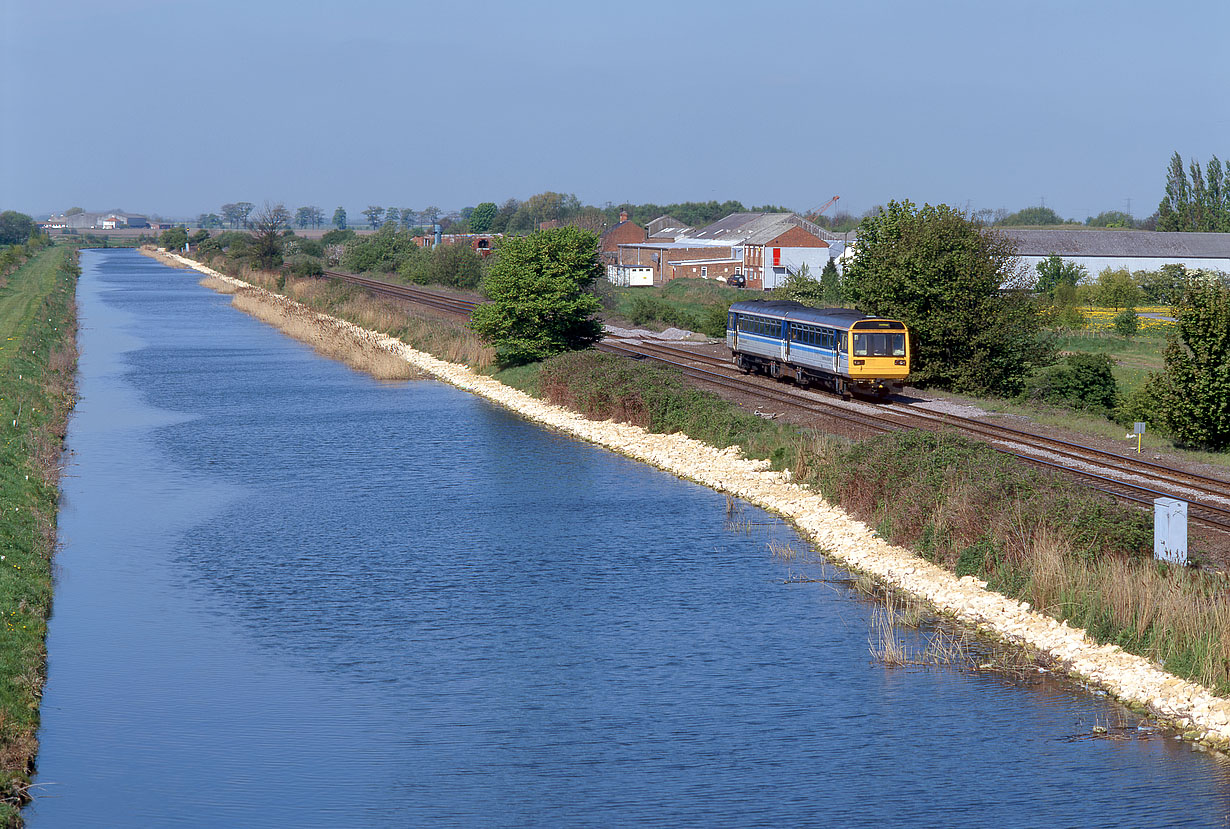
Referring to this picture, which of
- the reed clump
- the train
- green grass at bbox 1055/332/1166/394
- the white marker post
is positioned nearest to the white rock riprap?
the white marker post

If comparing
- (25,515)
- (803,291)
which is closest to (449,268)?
(803,291)

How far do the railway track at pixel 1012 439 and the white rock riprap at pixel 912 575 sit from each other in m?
4.48

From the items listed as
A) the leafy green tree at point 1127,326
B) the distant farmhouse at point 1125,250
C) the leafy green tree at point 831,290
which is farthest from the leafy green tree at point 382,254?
the leafy green tree at point 1127,326

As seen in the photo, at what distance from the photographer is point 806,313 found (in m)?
43.9

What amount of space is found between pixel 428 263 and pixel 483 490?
273 feet

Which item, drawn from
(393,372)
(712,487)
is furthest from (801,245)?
(712,487)

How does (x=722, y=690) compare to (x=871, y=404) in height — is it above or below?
below

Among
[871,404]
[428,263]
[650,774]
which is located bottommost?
[650,774]

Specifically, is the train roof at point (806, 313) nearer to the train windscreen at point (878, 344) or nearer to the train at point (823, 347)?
the train at point (823, 347)

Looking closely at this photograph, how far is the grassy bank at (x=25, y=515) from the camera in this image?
53.1ft

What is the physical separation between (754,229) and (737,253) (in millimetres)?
5443

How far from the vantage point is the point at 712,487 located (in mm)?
33156

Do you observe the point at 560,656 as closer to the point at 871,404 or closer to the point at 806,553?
the point at 806,553

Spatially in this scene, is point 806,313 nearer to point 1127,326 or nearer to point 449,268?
point 1127,326
